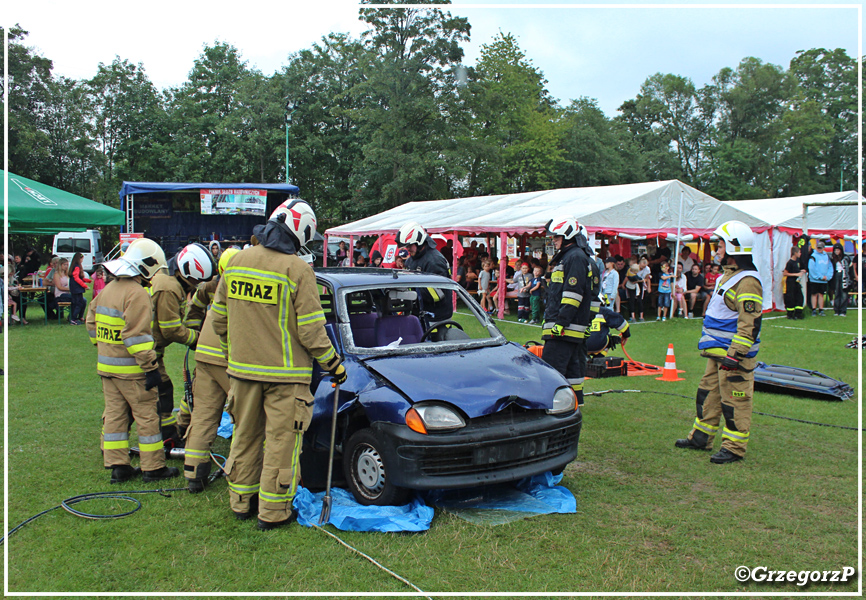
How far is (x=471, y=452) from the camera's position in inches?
159

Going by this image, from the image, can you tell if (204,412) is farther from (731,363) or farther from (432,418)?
(731,363)

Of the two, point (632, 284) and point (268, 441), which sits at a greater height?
point (632, 284)

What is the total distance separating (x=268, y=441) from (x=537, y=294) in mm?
11872

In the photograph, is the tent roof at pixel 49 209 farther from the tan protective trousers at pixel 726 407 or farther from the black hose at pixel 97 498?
the tan protective trousers at pixel 726 407

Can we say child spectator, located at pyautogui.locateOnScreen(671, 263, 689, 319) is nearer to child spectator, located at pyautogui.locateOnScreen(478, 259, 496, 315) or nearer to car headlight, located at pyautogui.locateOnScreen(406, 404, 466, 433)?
child spectator, located at pyautogui.locateOnScreen(478, 259, 496, 315)

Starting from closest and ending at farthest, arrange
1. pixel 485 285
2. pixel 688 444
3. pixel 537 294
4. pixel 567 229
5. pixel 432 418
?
pixel 432 418 < pixel 688 444 < pixel 567 229 < pixel 537 294 < pixel 485 285

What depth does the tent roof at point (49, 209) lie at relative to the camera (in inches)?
480

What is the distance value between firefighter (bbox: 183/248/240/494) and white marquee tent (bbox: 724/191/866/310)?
57.4 ft

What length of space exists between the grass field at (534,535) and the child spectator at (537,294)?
9.03 m

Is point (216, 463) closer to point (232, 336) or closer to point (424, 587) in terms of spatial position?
point (232, 336)

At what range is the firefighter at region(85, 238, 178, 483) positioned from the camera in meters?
4.78

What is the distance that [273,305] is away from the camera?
13.0 feet

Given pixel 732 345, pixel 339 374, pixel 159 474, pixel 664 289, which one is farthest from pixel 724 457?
pixel 664 289

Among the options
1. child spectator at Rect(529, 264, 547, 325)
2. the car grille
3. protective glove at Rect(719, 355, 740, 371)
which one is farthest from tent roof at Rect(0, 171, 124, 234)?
protective glove at Rect(719, 355, 740, 371)
